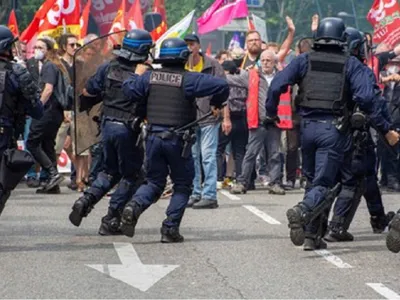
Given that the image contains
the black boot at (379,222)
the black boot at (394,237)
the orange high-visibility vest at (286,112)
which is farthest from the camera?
the orange high-visibility vest at (286,112)

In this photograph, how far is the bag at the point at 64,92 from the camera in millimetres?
18969

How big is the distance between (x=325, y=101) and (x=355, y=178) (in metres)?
1.26

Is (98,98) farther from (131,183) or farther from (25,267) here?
(25,267)

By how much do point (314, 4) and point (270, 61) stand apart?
56.6m

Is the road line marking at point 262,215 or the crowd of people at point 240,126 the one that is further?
the crowd of people at point 240,126

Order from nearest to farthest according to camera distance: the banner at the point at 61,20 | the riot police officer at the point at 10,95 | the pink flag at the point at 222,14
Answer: the riot police officer at the point at 10,95 → the banner at the point at 61,20 → the pink flag at the point at 222,14

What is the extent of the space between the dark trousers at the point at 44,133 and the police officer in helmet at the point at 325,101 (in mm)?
6730

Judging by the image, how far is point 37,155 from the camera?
62.7 ft

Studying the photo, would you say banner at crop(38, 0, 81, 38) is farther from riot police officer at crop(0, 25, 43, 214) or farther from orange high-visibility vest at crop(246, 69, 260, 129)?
riot police officer at crop(0, 25, 43, 214)

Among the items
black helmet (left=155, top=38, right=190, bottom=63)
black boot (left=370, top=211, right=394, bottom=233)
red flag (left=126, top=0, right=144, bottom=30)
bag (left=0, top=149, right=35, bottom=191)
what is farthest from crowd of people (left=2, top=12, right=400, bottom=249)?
bag (left=0, top=149, right=35, bottom=191)

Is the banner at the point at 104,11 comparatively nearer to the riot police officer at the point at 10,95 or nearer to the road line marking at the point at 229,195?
the road line marking at the point at 229,195

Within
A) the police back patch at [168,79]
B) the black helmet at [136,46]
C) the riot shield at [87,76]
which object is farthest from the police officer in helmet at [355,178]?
the riot shield at [87,76]

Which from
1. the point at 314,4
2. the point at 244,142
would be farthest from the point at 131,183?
the point at 314,4

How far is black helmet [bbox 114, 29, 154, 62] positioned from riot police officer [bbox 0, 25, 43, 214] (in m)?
1.22
